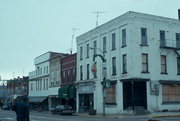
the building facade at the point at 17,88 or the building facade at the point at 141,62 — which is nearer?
the building facade at the point at 141,62

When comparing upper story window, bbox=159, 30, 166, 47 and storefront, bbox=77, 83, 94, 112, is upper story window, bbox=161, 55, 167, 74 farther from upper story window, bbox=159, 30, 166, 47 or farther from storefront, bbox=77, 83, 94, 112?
storefront, bbox=77, 83, 94, 112

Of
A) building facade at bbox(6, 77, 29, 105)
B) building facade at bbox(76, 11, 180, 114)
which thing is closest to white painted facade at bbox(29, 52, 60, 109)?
building facade at bbox(6, 77, 29, 105)

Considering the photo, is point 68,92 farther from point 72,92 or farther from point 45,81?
point 45,81

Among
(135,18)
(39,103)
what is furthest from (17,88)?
(135,18)

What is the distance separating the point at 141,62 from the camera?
122ft

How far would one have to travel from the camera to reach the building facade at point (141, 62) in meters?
37.0

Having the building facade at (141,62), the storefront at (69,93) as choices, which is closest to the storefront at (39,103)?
the storefront at (69,93)

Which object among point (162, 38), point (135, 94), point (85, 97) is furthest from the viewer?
point (85, 97)

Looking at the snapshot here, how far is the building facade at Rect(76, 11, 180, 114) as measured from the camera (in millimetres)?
36969

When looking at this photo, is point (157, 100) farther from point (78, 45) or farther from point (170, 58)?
point (78, 45)

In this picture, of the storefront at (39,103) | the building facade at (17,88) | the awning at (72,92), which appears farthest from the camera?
the building facade at (17,88)

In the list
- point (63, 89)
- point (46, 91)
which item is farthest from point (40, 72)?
point (63, 89)

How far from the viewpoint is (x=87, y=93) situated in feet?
152

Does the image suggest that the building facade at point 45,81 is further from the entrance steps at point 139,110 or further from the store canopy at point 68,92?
the entrance steps at point 139,110
